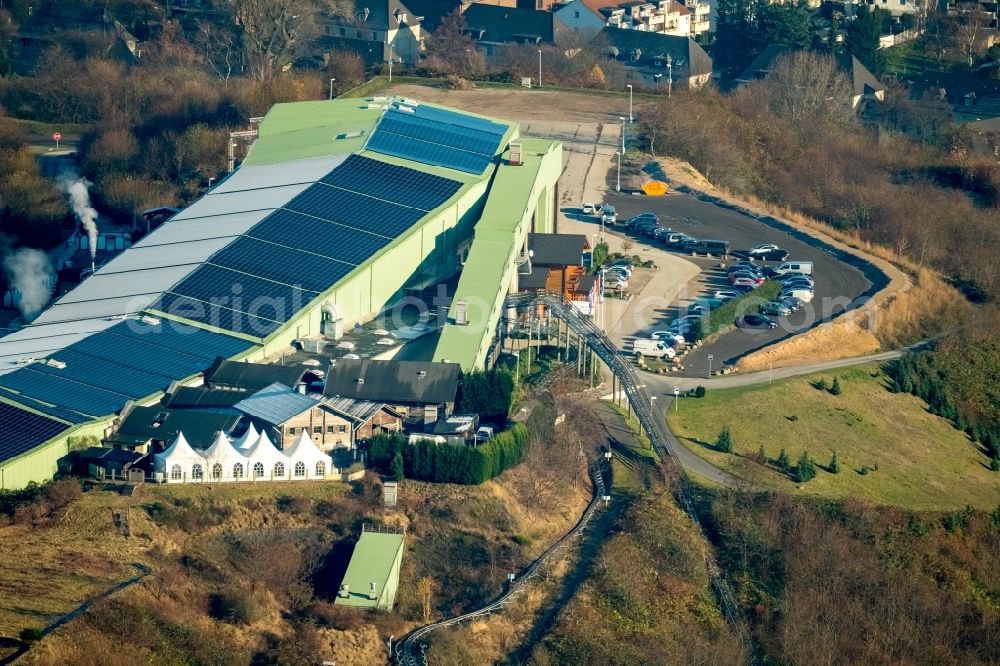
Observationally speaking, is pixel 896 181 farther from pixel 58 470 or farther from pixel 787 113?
pixel 58 470

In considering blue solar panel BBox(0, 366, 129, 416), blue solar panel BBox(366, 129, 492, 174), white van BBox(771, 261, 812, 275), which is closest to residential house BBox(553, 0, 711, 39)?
white van BBox(771, 261, 812, 275)

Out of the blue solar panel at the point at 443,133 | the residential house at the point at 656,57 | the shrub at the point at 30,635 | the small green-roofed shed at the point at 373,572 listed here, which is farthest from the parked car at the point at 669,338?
the residential house at the point at 656,57

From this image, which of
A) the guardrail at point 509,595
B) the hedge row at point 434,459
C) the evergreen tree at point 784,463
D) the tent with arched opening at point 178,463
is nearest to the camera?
the guardrail at point 509,595

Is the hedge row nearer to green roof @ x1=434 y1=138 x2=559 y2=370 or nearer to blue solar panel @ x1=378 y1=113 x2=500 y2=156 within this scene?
green roof @ x1=434 y1=138 x2=559 y2=370

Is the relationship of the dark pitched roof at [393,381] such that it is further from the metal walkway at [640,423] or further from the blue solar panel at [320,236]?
the blue solar panel at [320,236]

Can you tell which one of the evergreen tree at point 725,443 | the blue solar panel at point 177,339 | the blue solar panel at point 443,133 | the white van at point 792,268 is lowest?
the evergreen tree at point 725,443

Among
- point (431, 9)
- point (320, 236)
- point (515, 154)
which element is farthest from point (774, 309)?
point (431, 9)
